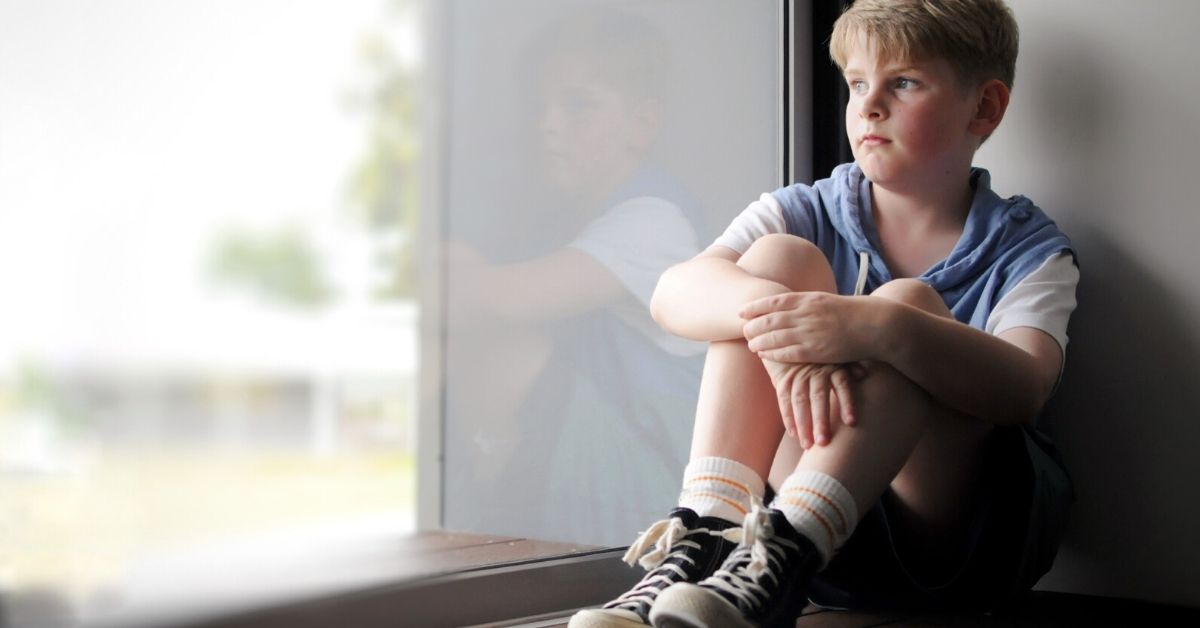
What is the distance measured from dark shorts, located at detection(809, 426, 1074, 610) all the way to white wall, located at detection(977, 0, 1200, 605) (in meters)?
0.22

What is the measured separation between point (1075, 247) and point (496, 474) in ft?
2.50

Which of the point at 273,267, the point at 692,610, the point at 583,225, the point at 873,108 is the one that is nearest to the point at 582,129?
the point at 583,225

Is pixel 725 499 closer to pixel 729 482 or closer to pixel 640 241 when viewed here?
pixel 729 482

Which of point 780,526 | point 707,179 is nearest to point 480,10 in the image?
point 707,179

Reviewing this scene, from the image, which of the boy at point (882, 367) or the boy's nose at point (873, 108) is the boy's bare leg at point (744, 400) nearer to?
the boy at point (882, 367)

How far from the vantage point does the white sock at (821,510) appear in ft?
3.17

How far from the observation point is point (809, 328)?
1012 mm

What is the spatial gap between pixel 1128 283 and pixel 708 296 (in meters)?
0.53

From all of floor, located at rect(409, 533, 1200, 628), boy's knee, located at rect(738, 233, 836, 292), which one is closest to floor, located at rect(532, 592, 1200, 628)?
floor, located at rect(409, 533, 1200, 628)

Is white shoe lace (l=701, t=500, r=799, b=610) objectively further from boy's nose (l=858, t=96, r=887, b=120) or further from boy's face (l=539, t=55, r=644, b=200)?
boy's face (l=539, t=55, r=644, b=200)

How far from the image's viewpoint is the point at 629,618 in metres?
0.90

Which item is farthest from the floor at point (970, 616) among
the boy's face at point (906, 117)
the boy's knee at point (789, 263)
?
the boy's face at point (906, 117)

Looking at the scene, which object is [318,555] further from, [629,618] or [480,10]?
[480,10]

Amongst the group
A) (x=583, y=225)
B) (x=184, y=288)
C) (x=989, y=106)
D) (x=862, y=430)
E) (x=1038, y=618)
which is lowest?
(x=1038, y=618)
